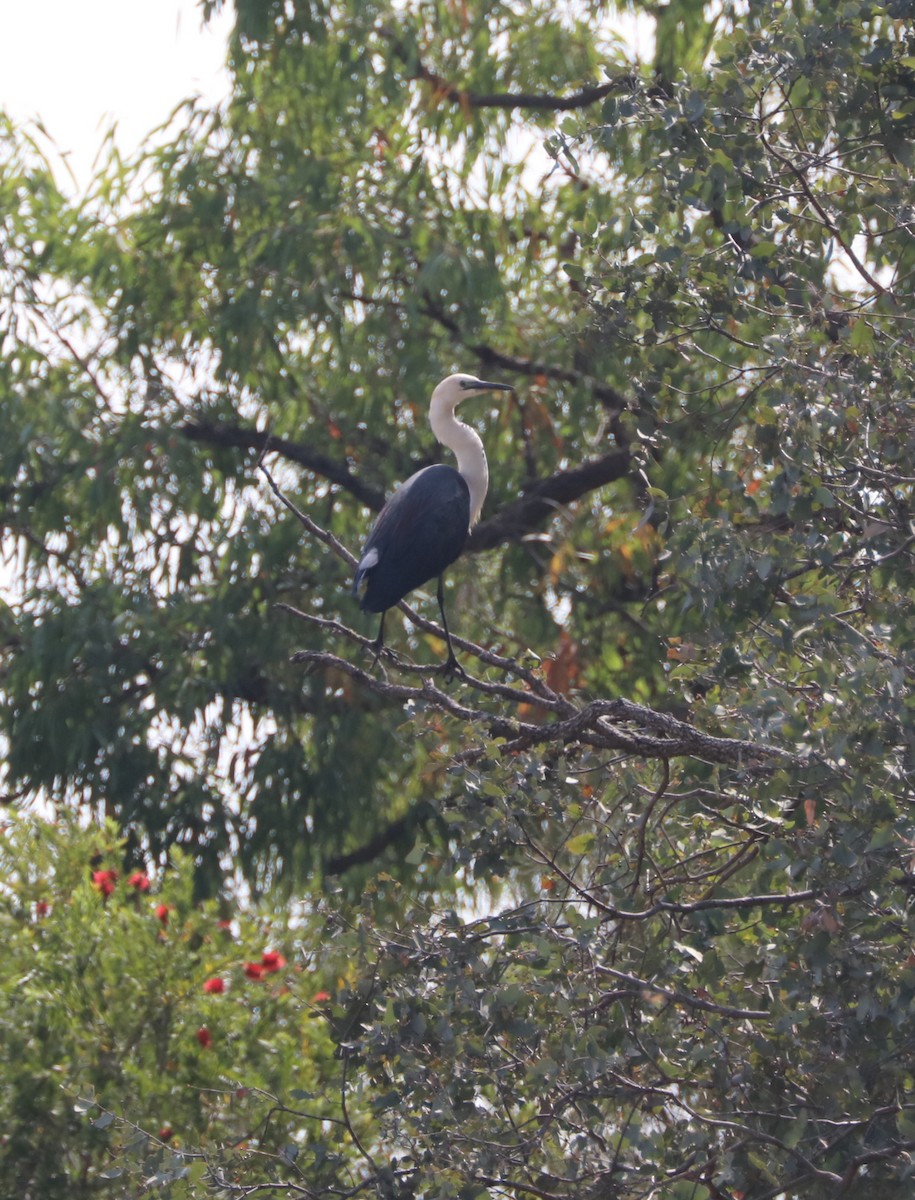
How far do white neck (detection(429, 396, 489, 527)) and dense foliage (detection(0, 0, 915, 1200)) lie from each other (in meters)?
0.57

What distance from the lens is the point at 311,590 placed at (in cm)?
838

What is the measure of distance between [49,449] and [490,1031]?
19.9ft

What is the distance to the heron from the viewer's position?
5.26m

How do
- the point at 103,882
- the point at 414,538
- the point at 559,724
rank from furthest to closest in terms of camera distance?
1. the point at 103,882
2. the point at 414,538
3. the point at 559,724

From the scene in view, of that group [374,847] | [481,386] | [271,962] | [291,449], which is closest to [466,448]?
[481,386]

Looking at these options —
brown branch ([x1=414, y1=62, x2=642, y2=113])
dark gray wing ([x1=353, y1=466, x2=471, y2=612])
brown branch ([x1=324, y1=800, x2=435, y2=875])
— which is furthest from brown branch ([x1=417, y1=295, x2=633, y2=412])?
dark gray wing ([x1=353, y1=466, x2=471, y2=612])

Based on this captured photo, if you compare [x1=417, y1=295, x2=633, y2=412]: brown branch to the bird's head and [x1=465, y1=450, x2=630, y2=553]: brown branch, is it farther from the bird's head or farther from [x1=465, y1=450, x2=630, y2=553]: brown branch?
the bird's head

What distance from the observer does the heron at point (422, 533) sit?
17.3 feet

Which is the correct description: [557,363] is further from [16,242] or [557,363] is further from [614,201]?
[16,242]

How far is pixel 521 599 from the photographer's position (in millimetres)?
8438

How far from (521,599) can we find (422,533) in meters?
3.09

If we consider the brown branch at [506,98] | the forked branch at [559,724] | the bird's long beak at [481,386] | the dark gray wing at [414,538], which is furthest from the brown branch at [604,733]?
the brown branch at [506,98]

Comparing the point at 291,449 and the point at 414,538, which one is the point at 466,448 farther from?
the point at 291,449

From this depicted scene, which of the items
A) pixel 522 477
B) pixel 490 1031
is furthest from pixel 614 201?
pixel 490 1031
